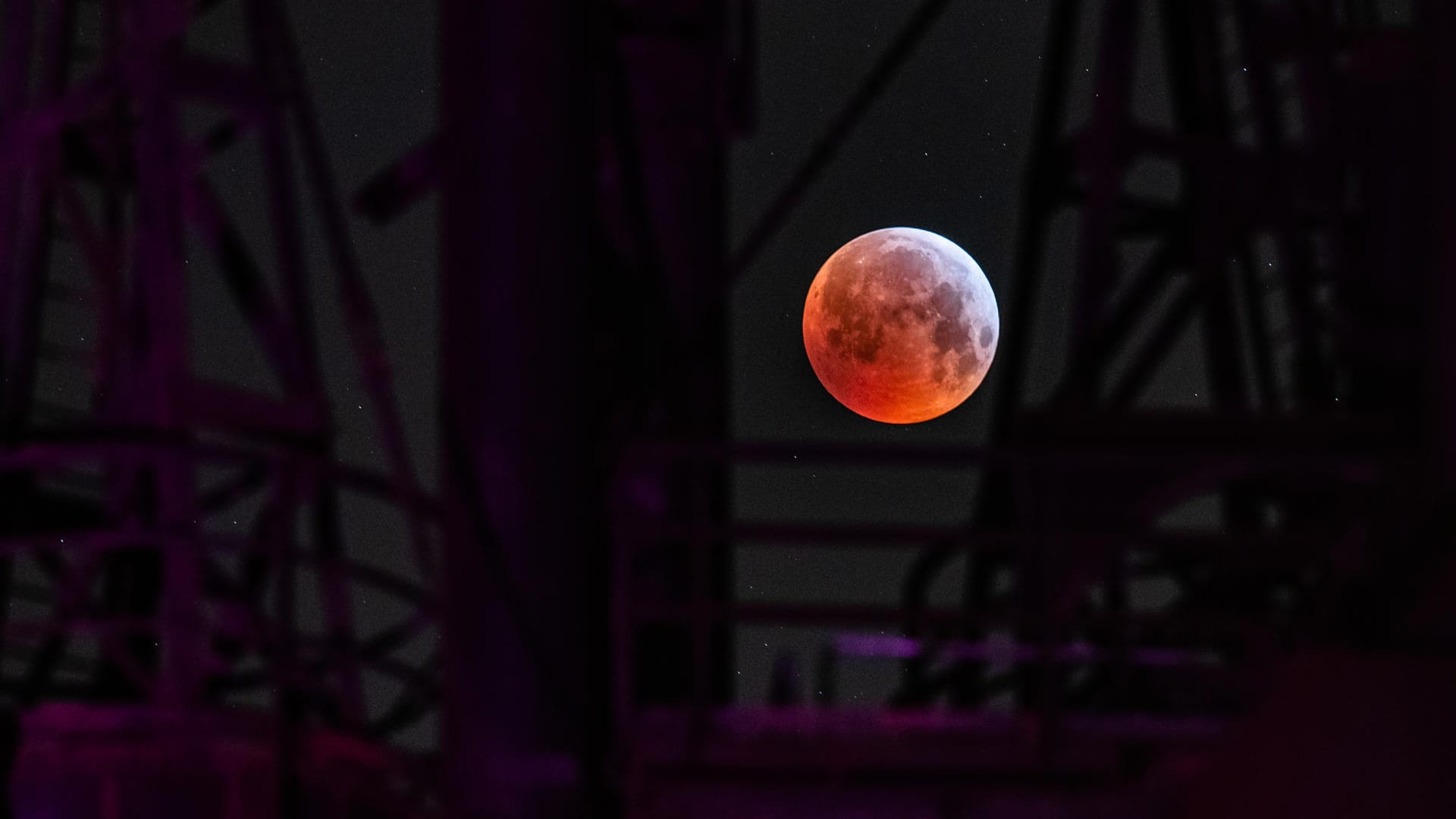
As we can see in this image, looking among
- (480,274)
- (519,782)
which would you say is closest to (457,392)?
(480,274)

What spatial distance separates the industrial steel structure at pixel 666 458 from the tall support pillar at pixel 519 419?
0.01m

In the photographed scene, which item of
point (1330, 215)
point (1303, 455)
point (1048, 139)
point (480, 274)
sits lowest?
point (1303, 455)

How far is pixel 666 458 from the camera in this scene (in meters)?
4.73

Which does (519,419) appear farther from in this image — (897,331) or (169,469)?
(897,331)

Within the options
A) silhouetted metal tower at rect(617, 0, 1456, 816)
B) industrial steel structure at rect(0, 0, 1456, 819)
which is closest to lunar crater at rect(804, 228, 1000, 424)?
industrial steel structure at rect(0, 0, 1456, 819)

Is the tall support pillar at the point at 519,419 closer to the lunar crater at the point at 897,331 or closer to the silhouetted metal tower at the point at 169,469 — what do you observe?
the silhouetted metal tower at the point at 169,469

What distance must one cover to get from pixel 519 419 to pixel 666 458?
529mm

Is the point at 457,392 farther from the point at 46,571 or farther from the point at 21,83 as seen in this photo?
the point at 46,571

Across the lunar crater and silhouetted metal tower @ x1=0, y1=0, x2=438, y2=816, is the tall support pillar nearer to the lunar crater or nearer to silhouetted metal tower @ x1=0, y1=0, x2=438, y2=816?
silhouetted metal tower @ x1=0, y1=0, x2=438, y2=816

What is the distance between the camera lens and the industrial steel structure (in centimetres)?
467

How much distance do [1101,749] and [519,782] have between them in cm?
169

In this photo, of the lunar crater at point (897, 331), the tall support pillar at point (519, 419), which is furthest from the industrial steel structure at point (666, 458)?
the lunar crater at point (897, 331)

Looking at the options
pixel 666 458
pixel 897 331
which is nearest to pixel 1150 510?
pixel 666 458

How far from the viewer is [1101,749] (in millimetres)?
4926
